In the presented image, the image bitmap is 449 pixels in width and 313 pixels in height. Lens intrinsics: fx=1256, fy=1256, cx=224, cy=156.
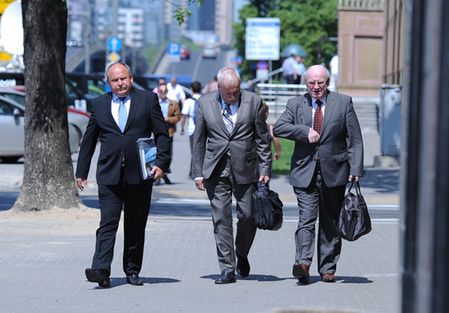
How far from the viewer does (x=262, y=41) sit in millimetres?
53781

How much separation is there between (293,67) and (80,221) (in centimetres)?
3353

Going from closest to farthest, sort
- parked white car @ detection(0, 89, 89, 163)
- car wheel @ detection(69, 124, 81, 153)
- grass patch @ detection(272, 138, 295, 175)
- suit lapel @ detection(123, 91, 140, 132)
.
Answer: suit lapel @ detection(123, 91, 140, 132) < grass patch @ detection(272, 138, 295, 175) < parked white car @ detection(0, 89, 89, 163) < car wheel @ detection(69, 124, 81, 153)

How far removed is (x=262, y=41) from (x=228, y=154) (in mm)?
44108

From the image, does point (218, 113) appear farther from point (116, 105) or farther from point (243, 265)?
point (243, 265)

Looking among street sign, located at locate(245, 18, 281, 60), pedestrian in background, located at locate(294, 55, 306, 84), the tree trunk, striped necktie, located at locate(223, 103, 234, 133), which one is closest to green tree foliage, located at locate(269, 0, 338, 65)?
street sign, located at locate(245, 18, 281, 60)

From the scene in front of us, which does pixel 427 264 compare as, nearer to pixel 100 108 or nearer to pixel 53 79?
pixel 100 108

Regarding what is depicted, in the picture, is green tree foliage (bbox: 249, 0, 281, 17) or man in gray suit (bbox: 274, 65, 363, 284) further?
green tree foliage (bbox: 249, 0, 281, 17)

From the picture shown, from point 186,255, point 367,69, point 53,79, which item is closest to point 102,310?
point 186,255

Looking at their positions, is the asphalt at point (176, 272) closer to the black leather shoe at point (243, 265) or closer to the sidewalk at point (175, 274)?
the sidewalk at point (175, 274)

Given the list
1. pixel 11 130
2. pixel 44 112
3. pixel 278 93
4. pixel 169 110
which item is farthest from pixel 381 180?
pixel 278 93

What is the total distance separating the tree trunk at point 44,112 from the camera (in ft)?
48.5

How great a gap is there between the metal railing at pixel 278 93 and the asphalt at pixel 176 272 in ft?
87.9

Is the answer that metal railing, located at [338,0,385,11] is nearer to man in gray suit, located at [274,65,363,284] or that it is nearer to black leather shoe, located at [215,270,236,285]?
man in gray suit, located at [274,65,363,284]

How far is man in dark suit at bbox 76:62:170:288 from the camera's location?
960 cm
